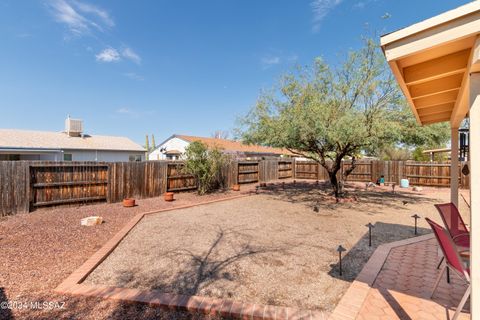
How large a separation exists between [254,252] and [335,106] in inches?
264

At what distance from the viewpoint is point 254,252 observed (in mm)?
4656

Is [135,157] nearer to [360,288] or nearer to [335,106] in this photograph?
[335,106]

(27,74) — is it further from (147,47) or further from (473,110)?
(473,110)


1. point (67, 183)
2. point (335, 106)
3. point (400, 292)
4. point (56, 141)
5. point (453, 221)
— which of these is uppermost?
point (335, 106)

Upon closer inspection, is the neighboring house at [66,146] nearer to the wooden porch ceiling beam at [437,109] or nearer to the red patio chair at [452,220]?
the wooden porch ceiling beam at [437,109]

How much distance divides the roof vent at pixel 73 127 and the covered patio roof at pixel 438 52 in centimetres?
2477

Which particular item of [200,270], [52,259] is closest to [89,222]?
[52,259]

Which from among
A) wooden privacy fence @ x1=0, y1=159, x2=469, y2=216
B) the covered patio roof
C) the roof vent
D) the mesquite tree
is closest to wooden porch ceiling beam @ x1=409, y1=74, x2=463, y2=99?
the covered patio roof

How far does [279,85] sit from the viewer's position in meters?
10.1

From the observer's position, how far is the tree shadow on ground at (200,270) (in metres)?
3.37

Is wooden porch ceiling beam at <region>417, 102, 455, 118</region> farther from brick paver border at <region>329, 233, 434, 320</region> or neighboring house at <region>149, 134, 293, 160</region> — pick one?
neighboring house at <region>149, 134, 293, 160</region>

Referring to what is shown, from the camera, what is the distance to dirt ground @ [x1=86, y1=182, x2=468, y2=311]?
130 inches

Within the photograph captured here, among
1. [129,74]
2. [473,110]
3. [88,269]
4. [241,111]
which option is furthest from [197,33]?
[473,110]

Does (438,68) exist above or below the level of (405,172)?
above
